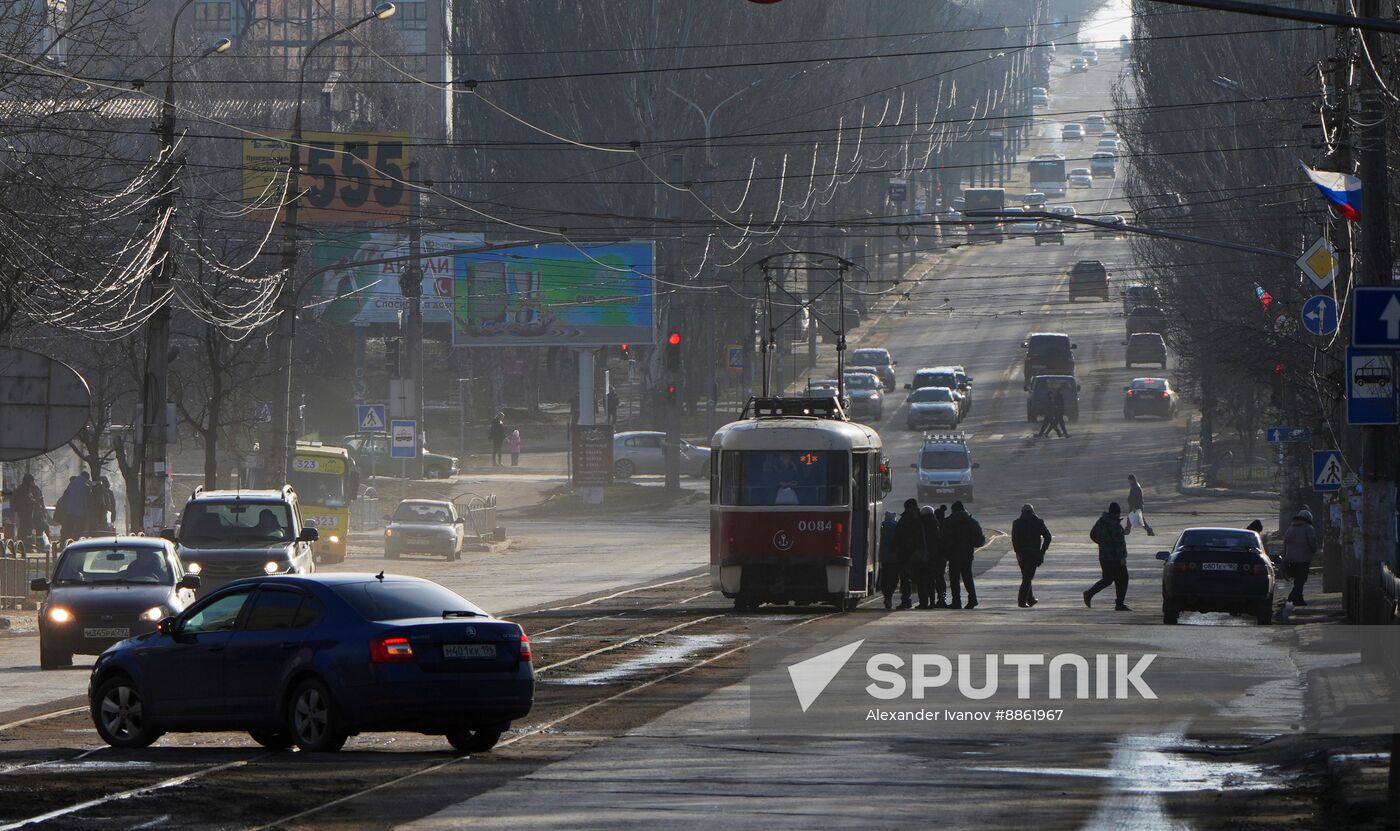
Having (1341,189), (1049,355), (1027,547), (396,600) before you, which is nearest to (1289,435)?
(1027,547)

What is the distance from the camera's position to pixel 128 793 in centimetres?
1201

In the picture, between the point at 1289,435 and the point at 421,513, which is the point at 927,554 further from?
the point at 421,513

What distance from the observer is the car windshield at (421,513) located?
47.2 meters

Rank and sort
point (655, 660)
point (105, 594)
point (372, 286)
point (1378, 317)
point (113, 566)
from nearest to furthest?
1. point (1378, 317)
2. point (655, 660)
3. point (105, 594)
4. point (113, 566)
5. point (372, 286)

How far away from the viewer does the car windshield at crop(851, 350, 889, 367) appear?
281 feet

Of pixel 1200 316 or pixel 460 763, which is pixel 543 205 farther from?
pixel 460 763

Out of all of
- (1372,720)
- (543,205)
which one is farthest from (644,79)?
(1372,720)

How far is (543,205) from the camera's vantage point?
8219 cm

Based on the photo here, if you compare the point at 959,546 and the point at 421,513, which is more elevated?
the point at 959,546

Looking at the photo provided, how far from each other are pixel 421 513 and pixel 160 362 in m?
16.7

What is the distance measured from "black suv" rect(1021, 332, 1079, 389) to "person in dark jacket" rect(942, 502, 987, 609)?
50.5 m

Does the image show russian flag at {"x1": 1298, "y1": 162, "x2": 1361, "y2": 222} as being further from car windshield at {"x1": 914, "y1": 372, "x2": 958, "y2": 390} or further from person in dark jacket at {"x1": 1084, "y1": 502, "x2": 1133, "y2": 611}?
car windshield at {"x1": 914, "y1": 372, "x2": 958, "y2": 390}

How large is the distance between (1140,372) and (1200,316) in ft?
72.9

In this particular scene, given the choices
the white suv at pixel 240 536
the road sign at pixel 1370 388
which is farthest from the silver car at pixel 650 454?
the road sign at pixel 1370 388
